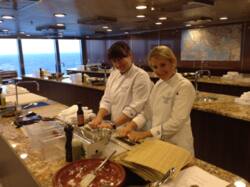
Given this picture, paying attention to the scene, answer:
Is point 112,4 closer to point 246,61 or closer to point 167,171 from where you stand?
point 167,171

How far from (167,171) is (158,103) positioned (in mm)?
786

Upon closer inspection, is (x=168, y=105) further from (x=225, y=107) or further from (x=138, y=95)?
(x=225, y=107)

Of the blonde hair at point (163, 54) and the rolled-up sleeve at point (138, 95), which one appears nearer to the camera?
the blonde hair at point (163, 54)

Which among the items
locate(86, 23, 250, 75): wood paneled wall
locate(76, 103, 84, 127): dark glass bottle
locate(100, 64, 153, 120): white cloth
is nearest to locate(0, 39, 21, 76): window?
locate(86, 23, 250, 75): wood paneled wall

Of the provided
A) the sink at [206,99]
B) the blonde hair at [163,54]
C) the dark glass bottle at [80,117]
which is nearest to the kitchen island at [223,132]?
the sink at [206,99]

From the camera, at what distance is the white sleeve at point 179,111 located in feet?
5.03

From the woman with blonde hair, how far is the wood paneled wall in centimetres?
506

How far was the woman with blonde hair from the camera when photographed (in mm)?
1539

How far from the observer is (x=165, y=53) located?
1.56 metres

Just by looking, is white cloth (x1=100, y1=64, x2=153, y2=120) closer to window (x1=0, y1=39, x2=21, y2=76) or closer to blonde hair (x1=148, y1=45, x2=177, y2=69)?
blonde hair (x1=148, y1=45, x2=177, y2=69)

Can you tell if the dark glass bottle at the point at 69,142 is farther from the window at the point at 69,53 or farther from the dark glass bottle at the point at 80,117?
the window at the point at 69,53

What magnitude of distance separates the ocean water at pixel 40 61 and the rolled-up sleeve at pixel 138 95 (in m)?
7.20

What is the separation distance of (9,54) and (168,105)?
8.37m

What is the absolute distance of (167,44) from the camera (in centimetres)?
768
